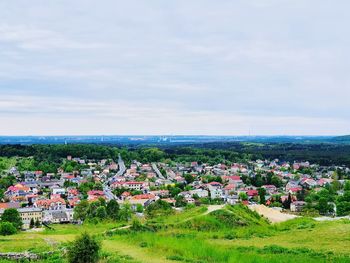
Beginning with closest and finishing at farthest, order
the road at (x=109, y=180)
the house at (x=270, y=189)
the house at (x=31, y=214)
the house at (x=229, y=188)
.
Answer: the house at (x=31, y=214) < the road at (x=109, y=180) < the house at (x=229, y=188) < the house at (x=270, y=189)

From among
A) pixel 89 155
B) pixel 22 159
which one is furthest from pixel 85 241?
pixel 89 155

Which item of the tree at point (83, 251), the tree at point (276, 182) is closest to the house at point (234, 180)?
the tree at point (276, 182)

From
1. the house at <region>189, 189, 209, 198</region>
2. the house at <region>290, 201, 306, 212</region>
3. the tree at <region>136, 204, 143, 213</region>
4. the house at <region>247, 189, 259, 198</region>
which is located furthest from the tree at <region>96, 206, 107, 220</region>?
the house at <region>247, 189, 259, 198</region>

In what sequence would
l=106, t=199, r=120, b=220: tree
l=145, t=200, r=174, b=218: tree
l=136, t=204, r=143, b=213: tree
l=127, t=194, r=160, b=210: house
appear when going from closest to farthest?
l=145, t=200, r=174, b=218: tree < l=106, t=199, r=120, b=220: tree < l=136, t=204, r=143, b=213: tree < l=127, t=194, r=160, b=210: house

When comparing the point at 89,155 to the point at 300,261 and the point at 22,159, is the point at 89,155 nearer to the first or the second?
the point at 22,159

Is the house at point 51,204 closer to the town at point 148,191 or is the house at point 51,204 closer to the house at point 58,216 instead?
the town at point 148,191

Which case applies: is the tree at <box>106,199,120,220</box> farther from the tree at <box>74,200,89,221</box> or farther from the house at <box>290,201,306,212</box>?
the house at <box>290,201,306,212</box>
